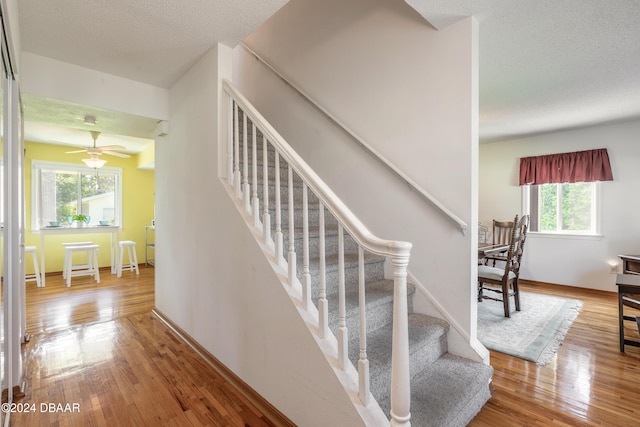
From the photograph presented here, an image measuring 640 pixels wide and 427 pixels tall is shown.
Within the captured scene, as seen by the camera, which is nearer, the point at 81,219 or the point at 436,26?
the point at 436,26

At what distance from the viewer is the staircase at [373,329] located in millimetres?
1415

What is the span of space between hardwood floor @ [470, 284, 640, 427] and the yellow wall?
271 inches

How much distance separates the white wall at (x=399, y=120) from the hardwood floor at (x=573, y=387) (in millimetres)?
481

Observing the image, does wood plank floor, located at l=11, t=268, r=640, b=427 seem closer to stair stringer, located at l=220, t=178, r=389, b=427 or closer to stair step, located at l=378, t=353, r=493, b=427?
stair step, located at l=378, t=353, r=493, b=427

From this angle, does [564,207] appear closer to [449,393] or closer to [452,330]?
[452,330]

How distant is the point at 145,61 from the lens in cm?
251

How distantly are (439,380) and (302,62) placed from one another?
3.02 meters

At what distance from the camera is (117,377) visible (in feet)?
7.05

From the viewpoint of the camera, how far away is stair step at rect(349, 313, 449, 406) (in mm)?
1504

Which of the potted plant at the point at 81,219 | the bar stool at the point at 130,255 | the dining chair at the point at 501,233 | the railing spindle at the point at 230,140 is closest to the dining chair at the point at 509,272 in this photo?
the dining chair at the point at 501,233

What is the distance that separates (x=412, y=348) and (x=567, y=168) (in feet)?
14.8

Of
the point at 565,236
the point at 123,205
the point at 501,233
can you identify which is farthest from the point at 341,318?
the point at 123,205

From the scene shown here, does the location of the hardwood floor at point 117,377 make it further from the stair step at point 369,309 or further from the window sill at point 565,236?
the window sill at point 565,236

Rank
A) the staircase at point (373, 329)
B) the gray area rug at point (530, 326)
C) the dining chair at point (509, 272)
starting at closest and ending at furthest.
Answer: the staircase at point (373, 329)
the gray area rug at point (530, 326)
the dining chair at point (509, 272)
